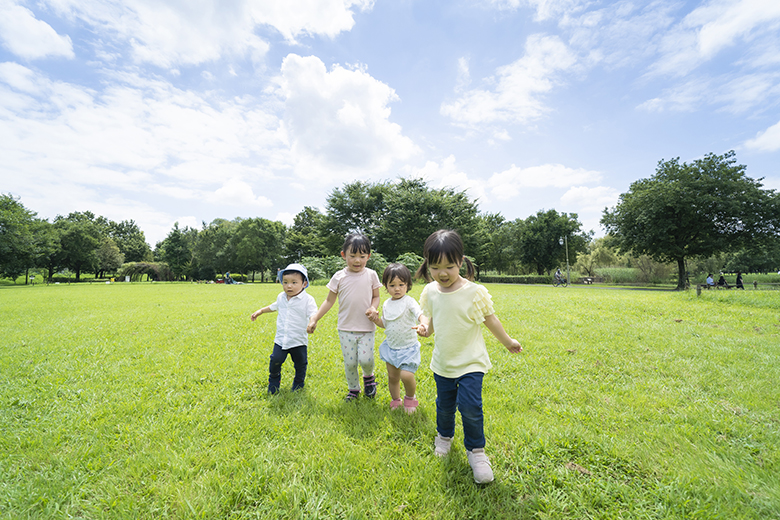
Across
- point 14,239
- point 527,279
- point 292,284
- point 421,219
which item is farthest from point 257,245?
point 292,284

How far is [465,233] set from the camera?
36.1m

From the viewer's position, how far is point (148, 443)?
283cm

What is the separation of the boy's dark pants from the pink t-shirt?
768 millimetres

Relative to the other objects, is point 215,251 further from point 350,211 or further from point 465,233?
point 465,233

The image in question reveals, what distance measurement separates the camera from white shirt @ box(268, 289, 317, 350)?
152 inches

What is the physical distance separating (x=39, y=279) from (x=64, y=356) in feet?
226

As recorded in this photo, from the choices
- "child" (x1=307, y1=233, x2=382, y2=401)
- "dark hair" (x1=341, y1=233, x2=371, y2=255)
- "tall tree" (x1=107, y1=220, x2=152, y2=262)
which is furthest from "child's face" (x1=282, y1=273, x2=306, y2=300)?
"tall tree" (x1=107, y1=220, x2=152, y2=262)

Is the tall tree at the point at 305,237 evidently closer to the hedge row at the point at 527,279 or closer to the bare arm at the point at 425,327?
the hedge row at the point at 527,279

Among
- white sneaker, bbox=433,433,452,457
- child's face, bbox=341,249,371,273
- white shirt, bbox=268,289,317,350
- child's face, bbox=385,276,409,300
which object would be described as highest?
child's face, bbox=341,249,371,273

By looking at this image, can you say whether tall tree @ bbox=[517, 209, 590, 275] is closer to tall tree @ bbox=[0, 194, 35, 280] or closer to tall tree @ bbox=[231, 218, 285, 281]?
tall tree @ bbox=[231, 218, 285, 281]

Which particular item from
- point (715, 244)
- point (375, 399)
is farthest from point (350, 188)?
point (375, 399)

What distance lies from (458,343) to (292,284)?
2293 millimetres

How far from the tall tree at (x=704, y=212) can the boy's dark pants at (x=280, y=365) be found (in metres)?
33.8

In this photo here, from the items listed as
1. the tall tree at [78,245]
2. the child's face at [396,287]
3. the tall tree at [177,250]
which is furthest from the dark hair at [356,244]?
the tall tree at [177,250]
